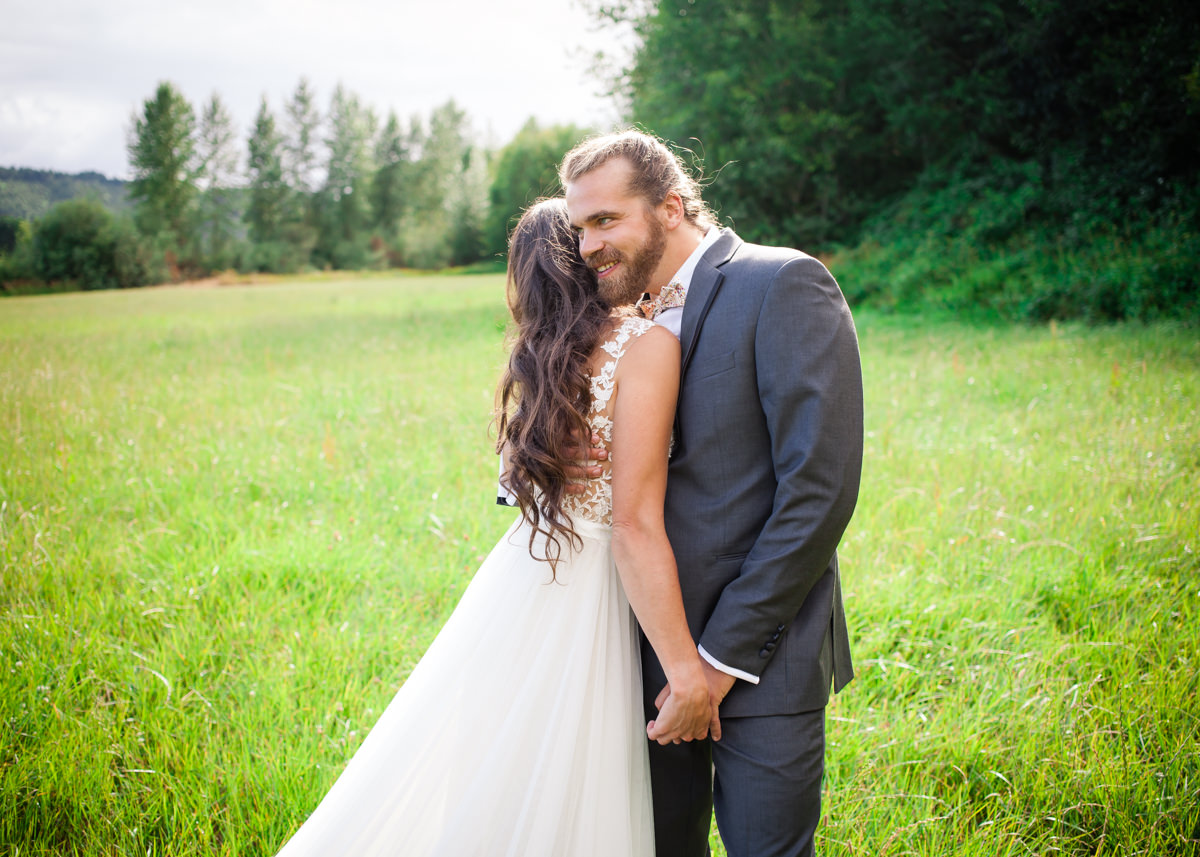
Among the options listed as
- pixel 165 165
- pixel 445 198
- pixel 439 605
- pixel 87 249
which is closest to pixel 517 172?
pixel 445 198

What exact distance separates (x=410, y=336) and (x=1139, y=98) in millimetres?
13407

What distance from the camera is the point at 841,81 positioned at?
726 inches

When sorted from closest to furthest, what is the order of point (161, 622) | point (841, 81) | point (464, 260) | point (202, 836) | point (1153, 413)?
1. point (202, 836)
2. point (161, 622)
3. point (1153, 413)
4. point (841, 81)
5. point (464, 260)

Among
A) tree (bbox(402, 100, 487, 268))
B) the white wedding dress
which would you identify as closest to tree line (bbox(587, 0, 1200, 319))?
the white wedding dress

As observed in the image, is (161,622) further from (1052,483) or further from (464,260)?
(464,260)

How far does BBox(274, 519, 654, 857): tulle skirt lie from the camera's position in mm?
1799

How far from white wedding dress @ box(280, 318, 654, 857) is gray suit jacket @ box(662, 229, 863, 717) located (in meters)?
0.23

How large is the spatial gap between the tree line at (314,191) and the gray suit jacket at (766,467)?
21626 millimetres

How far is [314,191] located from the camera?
5366cm

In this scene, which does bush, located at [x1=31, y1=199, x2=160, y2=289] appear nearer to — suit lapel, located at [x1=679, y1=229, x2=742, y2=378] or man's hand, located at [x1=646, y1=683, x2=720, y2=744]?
suit lapel, located at [x1=679, y1=229, x2=742, y2=378]

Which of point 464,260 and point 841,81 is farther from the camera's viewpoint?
point 464,260

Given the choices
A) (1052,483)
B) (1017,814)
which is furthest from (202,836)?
(1052,483)

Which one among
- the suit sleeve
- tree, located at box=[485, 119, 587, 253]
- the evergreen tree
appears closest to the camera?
the suit sleeve

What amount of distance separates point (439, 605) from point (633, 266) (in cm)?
256
